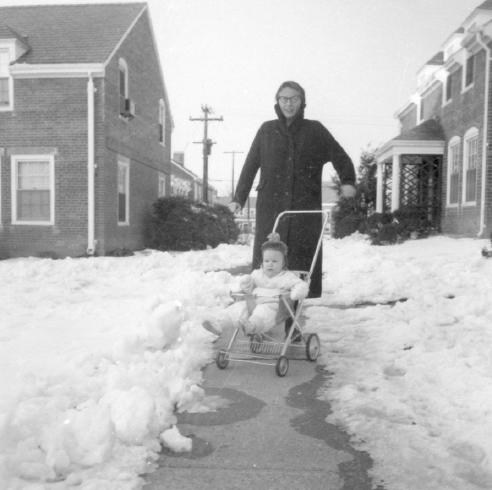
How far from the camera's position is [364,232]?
2316cm

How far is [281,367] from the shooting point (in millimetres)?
4184

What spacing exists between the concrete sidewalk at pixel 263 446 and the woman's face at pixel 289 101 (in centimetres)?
225

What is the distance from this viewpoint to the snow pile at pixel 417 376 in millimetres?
2688

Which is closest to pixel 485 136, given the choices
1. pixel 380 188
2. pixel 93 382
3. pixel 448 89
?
pixel 448 89

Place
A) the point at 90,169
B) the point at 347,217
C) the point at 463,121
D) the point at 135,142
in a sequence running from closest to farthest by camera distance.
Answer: the point at 90,169 < the point at 463,121 < the point at 135,142 < the point at 347,217

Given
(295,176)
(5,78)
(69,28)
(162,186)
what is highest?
(69,28)

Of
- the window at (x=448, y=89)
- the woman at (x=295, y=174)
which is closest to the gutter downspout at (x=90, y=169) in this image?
the woman at (x=295, y=174)

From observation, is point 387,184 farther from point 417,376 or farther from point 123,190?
point 417,376

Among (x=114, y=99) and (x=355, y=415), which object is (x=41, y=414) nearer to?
(x=355, y=415)

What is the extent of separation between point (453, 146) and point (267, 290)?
15420 millimetres

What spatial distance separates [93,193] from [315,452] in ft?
44.4

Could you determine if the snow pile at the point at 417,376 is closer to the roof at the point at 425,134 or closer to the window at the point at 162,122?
the roof at the point at 425,134

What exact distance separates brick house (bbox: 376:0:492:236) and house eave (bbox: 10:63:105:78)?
9893 millimetres

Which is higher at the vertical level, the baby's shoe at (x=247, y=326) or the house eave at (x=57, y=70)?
the house eave at (x=57, y=70)
